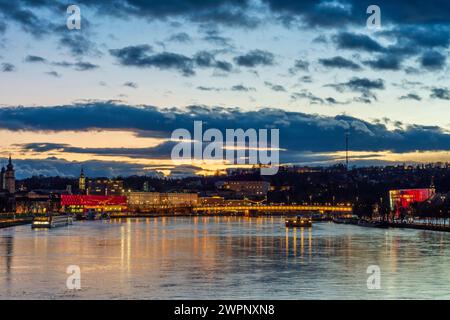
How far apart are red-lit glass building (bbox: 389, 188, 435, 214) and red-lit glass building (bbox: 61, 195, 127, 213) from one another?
33.6 meters

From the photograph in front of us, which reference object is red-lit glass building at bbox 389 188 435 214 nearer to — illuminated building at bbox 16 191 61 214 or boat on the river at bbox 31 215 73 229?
boat on the river at bbox 31 215 73 229

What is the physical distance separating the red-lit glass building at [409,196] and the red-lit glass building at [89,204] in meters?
33.6

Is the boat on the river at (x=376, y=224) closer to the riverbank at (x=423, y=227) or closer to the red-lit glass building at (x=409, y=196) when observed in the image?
the riverbank at (x=423, y=227)

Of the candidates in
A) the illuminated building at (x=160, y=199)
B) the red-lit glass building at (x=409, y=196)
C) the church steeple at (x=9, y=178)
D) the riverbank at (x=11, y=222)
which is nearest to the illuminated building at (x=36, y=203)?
the church steeple at (x=9, y=178)

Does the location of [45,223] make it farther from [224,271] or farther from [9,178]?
[9,178]

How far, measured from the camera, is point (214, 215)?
9675cm

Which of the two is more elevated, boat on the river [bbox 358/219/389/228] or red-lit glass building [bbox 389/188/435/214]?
red-lit glass building [bbox 389/188/435/214]

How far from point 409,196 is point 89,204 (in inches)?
1488

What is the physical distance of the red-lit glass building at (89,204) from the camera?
93000 mm

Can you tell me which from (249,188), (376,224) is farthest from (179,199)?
(376,224)

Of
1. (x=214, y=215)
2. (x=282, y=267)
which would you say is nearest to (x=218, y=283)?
(x=282, y=267)

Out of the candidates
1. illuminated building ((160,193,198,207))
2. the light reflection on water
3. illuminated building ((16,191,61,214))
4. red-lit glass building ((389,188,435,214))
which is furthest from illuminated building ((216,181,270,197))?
the light reflection on water

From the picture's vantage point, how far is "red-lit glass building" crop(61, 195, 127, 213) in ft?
305
